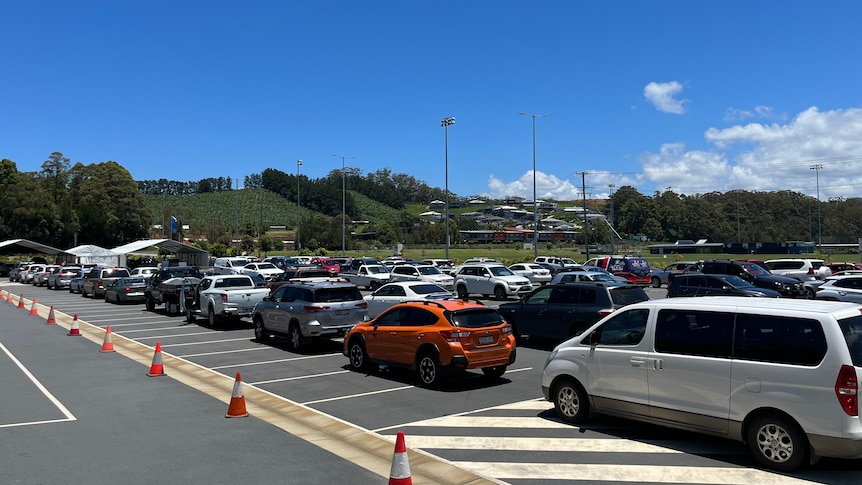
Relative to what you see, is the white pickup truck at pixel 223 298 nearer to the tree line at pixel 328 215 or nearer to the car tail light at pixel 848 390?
the car tail light at pixel 848 390

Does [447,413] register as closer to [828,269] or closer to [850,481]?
[850,481]

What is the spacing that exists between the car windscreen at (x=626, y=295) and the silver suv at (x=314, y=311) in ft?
20.5

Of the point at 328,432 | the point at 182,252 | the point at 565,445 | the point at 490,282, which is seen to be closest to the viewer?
the point at 565,445

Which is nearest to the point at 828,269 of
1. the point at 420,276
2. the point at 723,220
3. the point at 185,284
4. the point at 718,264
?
the point at 718,264

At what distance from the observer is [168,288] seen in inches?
1091

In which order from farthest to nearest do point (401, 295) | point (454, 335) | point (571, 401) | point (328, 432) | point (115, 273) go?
point (115, 273), point (401, 295), point (454, 335), point (571, 401), point (328, 432)

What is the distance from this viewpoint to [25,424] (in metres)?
9.50

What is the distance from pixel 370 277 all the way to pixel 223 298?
16.1m

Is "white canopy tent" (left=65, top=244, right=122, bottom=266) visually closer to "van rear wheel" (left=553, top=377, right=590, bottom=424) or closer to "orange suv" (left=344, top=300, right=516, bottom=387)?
"orange suv" (left=344, top=300, right=516, bottom=387)

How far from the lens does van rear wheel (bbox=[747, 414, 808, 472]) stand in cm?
696

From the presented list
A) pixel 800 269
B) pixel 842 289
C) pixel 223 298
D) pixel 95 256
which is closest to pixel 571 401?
pixel 223 298

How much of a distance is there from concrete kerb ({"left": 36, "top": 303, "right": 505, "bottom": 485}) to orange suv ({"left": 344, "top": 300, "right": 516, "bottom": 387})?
2386 millimetres

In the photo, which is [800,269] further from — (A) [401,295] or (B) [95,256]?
(B) [95,256]

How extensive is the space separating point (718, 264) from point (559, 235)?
128543mm
